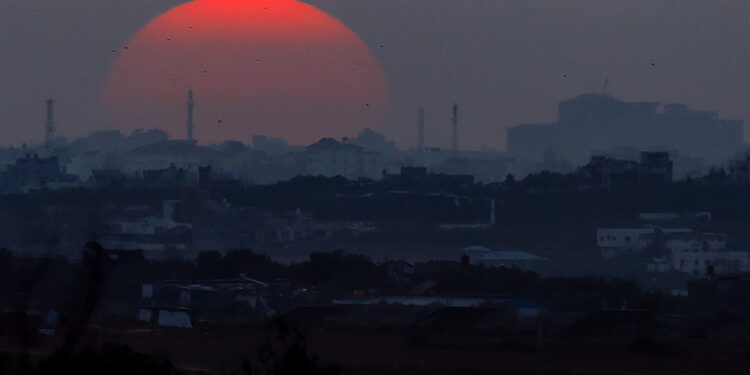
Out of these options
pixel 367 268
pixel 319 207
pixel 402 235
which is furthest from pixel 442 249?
pixel 367 268

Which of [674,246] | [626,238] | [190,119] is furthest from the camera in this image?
[190,119]

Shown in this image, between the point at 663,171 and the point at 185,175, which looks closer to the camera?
the point at 663,171

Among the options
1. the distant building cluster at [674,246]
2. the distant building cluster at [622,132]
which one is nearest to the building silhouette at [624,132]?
the distant building cluster at [622,132]

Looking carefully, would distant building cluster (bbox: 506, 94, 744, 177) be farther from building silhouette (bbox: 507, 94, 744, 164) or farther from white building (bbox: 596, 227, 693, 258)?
white building (bbox: 596, 227, 693, 258)

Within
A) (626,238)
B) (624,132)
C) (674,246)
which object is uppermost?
(624,132)

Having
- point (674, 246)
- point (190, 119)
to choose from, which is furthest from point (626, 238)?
point (190, 119)

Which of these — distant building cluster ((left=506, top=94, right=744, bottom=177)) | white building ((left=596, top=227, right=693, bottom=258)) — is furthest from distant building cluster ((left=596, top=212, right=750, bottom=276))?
distant building cluster ((left=506, top=94, right=744, bottom=177))

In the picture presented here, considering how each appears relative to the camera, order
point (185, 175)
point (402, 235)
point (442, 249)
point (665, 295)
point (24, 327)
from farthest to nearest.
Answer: point (185, 175) < point (402, 235) < point (442, 249) < point (665, 295) < point (24, 327)

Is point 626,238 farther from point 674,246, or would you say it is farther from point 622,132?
point 622,132

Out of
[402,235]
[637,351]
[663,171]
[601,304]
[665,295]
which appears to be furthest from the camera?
[663,171]

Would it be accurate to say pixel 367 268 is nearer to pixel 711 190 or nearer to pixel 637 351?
pixel 637 351
